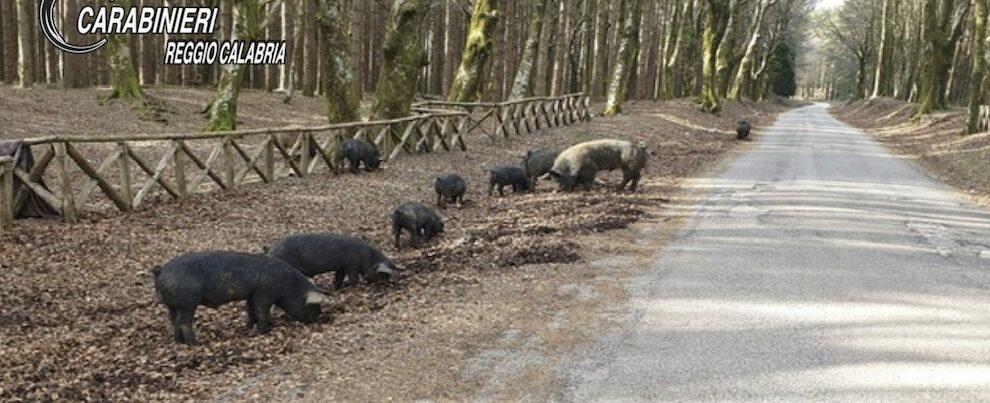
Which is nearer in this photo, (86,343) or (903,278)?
(86,343)

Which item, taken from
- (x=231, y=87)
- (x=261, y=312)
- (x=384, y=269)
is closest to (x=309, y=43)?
(x=231, y=87)

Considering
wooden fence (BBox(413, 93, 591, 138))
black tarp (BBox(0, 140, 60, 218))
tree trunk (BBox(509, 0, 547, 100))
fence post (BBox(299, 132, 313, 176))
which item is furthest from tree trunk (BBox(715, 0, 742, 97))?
black tarp (BBox(0, 140, 60, 218))

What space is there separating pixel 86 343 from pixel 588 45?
1541 inches

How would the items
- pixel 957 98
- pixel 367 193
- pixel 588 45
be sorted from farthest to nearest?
1. pixel 957 98
2. pixel 588 45
3. pixel 367 193

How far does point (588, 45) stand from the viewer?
4294 cm

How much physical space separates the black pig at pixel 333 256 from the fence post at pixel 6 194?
145 inches

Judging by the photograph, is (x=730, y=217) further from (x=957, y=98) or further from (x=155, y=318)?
(x=957, y=98)

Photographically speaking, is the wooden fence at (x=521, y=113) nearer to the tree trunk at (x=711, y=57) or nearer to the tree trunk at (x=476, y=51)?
the tree trunk at (x=476, y=51)

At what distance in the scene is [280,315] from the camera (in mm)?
7121

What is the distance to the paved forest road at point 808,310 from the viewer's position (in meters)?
5.19

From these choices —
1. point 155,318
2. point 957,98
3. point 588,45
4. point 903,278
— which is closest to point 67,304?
point 155,318

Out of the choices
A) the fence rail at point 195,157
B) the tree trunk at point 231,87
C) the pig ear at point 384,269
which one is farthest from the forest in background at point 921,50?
the pig ear at point 384,269

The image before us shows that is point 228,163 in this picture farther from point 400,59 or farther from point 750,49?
point 750,49

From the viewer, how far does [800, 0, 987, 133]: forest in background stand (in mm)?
27297
